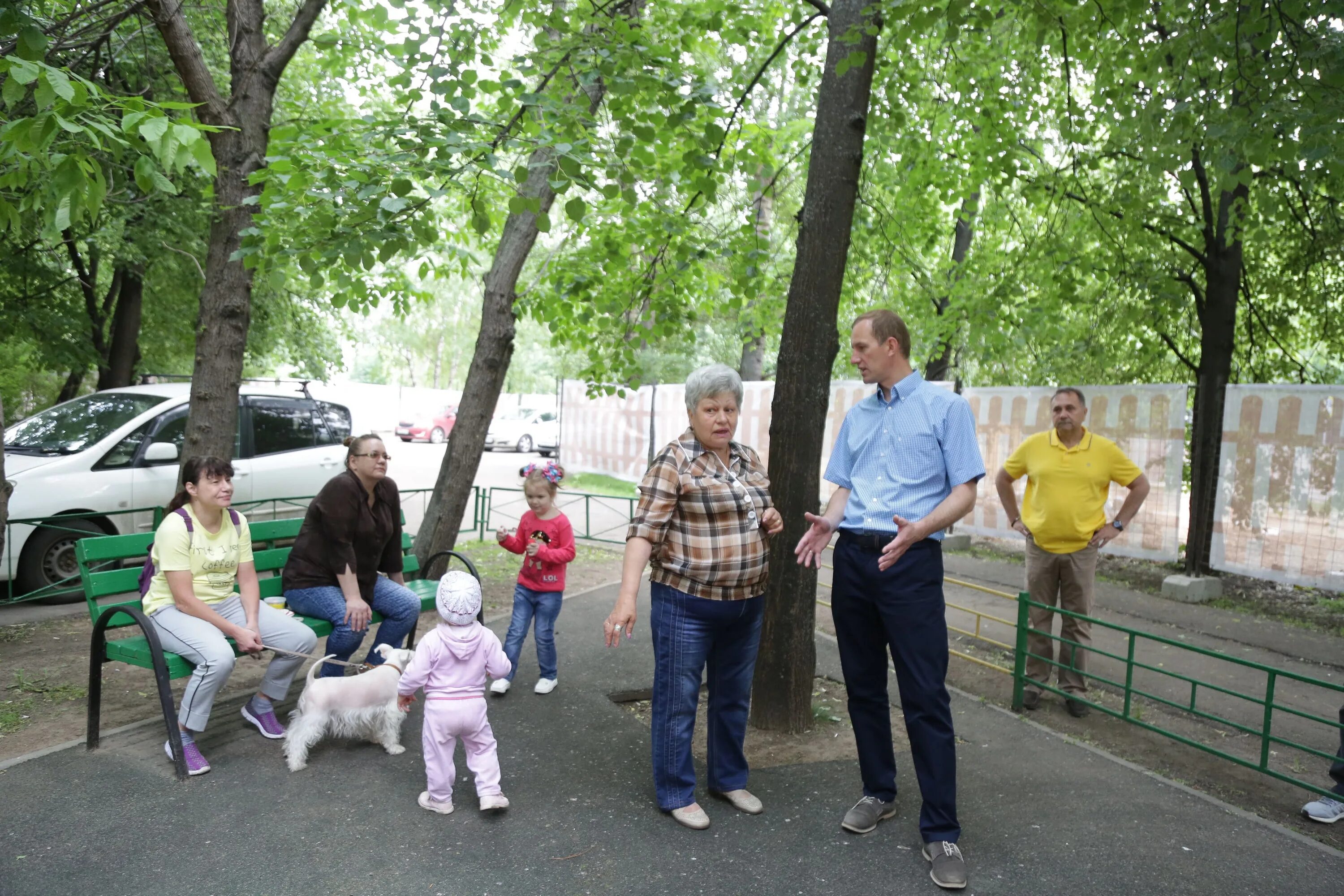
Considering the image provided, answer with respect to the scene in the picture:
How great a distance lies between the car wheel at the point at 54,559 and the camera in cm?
777

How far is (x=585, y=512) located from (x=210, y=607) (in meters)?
10.6

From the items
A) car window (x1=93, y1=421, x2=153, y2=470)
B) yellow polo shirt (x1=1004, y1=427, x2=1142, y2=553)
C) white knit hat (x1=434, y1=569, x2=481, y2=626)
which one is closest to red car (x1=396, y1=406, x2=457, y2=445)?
car window (x1=93, y1=421, x2=153, y2=470)

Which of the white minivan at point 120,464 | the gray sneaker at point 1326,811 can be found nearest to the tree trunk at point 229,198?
the white minivan at point 120,464

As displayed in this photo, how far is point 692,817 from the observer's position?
3848 millimetres

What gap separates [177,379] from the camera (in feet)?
39.7

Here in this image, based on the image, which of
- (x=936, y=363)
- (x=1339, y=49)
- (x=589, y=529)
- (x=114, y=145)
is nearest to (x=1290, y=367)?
(x=936, y=363)

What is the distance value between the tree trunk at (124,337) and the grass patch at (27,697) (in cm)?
809

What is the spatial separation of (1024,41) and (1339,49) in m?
3.50

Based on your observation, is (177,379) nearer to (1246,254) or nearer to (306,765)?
(306,765)

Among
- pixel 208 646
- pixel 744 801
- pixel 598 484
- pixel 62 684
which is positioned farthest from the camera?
pixel 598 484

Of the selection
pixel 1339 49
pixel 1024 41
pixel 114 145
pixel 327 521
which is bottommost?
pixel 327 521

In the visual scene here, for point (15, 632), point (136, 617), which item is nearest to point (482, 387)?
point (15, 632)

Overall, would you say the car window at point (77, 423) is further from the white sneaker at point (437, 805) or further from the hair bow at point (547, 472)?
the white sneaker at point (437, 805)

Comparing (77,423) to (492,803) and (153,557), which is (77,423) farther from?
(492,803)
